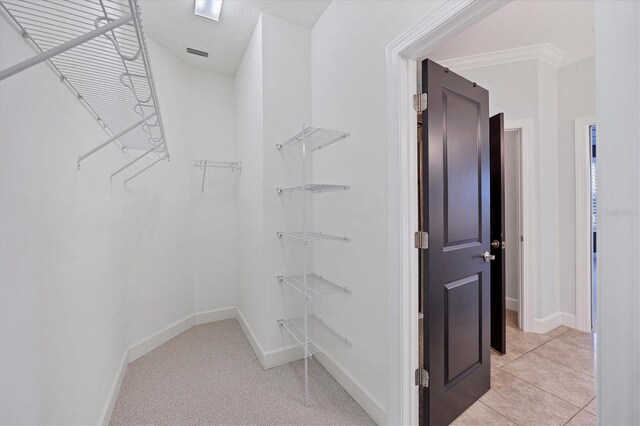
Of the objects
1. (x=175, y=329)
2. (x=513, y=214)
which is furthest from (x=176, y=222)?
(x=513, y=214)

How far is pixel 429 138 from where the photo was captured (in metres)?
1.50

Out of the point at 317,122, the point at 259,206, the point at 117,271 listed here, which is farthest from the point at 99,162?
the point at 317,122

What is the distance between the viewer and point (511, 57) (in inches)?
113

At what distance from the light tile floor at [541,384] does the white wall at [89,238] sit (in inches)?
81.6

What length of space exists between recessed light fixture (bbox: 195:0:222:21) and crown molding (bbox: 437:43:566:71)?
2303mm

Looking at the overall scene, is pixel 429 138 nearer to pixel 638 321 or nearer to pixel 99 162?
pixel 638 321

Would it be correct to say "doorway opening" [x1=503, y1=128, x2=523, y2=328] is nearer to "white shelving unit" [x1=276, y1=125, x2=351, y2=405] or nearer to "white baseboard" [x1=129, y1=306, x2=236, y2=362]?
"white shelving unit" [x1=276, y1=125, x2=351, y2=405]

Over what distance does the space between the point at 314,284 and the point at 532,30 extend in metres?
3.00

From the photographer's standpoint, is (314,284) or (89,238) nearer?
(89,238)

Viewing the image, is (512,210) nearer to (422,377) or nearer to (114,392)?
(422,377)

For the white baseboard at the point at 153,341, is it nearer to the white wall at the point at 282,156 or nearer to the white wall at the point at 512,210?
the white wall at the point at 282,156

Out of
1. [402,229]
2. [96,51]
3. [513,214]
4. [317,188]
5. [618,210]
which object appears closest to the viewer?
[618,210]

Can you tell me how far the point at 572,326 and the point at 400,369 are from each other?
262cm

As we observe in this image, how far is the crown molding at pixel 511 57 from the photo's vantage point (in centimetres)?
277
